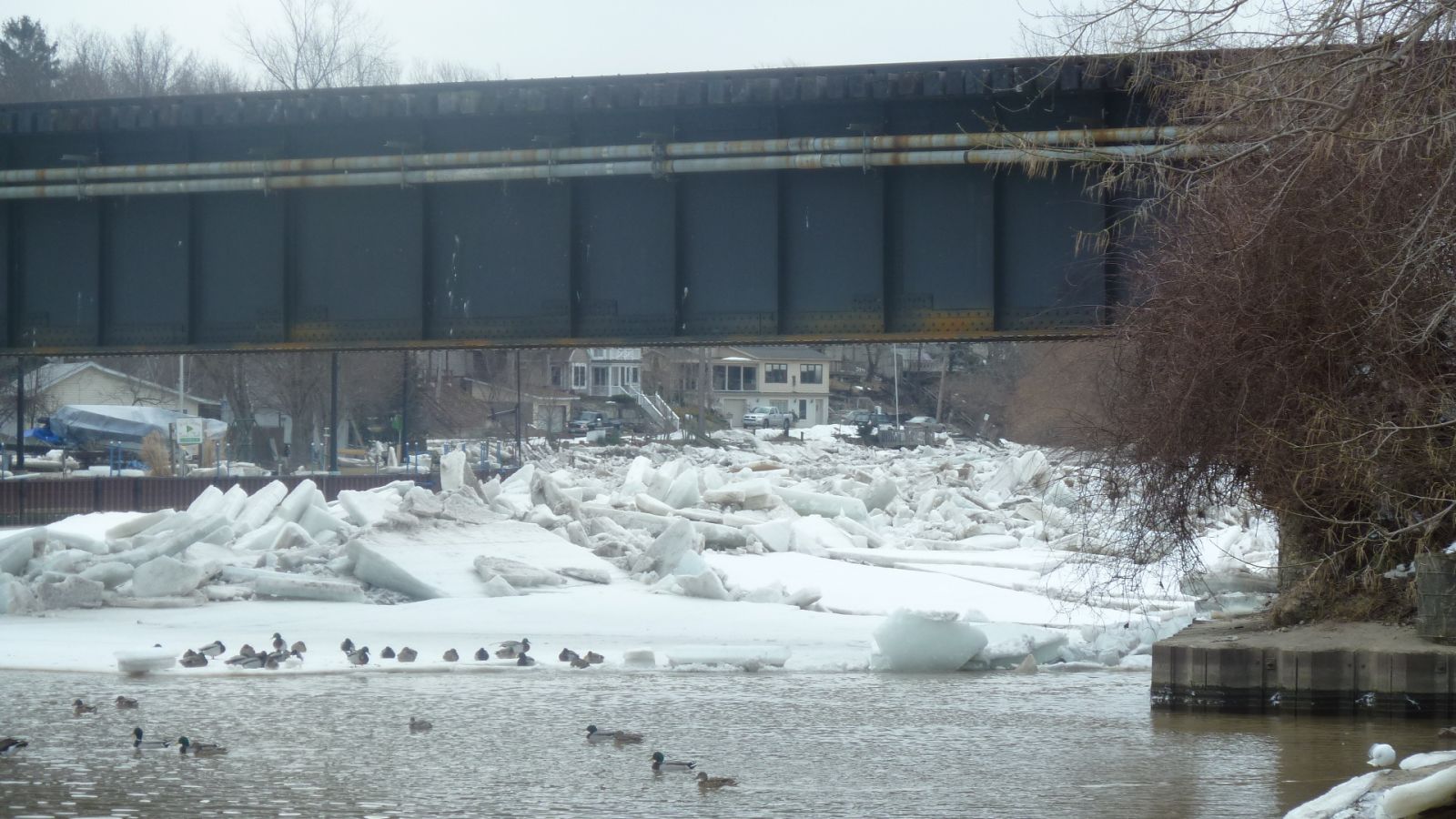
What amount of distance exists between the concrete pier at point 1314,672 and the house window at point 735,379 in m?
114

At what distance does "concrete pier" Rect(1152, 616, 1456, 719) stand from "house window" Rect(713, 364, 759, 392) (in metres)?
114

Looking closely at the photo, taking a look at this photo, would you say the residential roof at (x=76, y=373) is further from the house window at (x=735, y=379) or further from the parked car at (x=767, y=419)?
the house window at (x=735, y=379)

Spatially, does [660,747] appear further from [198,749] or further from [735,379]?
[735,379]

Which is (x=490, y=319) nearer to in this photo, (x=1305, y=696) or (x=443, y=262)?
(x=443, y=262)

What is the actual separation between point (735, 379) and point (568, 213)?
111528mm

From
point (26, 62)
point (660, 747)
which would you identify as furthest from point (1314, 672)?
point (26, 62)

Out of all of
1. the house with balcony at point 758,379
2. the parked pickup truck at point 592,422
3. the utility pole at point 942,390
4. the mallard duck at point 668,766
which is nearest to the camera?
the mallard duck at point 668,766

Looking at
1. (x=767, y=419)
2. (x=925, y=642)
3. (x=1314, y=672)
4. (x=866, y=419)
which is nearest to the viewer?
(x=1314, y=672)

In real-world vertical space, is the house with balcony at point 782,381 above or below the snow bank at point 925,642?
above

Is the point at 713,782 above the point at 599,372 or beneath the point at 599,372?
beneath

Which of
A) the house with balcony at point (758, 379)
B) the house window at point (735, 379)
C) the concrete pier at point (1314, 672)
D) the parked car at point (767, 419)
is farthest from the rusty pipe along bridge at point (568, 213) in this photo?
the house window at point (735, 379)

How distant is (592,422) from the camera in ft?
336

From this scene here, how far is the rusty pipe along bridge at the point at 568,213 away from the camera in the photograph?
1683cm

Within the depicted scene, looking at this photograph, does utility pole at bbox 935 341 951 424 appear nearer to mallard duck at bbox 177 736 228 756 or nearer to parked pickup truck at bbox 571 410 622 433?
parked pickup truck at bbox 571 410 622 433
